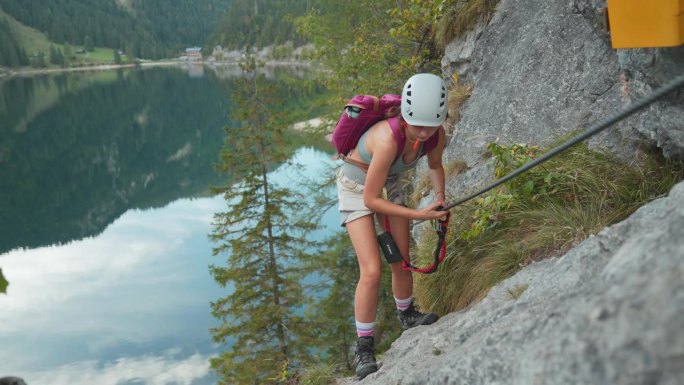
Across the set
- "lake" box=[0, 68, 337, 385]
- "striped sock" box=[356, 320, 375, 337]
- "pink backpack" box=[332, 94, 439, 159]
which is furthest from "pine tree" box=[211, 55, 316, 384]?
"pink backpack" box=[332, 94, 439, 159]

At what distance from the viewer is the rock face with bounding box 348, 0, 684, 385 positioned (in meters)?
1.87

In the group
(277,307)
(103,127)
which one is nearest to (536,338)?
(277,307)

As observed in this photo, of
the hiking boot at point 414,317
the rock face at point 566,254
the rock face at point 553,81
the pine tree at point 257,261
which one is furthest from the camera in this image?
the pine tree at point 257,261

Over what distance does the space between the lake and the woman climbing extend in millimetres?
2941

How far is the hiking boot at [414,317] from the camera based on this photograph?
593 cm

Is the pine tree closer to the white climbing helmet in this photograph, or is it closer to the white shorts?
the white shorts

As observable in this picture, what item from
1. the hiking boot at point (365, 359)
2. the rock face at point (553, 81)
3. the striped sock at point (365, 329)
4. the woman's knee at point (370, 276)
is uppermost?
the rock face at point (553, 81)

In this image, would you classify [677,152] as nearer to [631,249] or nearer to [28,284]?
[631,249]

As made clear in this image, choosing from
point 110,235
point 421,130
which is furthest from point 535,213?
point 110,235

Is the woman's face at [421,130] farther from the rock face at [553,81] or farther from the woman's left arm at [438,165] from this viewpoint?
the rock face at [553,81]

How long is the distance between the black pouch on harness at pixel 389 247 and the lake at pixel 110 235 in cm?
349

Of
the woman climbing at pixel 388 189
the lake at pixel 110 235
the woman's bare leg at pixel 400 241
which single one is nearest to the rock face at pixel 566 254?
the woman climbing at pixel 388 189

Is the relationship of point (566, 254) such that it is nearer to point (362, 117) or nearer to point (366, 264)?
point (366, 264)

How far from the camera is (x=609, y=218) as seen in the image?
17.2ft
